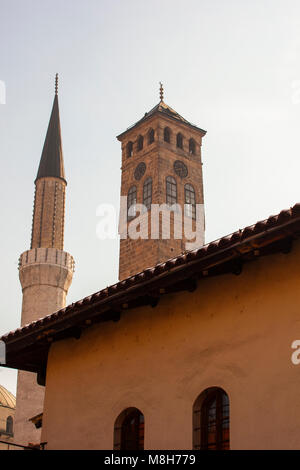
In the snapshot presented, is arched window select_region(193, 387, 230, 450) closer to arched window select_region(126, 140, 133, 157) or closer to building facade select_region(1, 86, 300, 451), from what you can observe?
building facade select_region(1, 86, 300, 451)

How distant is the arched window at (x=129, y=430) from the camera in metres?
9.55

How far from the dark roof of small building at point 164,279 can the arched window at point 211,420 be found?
1.36 meters

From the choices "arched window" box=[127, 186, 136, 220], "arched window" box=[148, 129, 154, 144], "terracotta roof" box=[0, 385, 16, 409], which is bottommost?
"terracotta roof" box=[0, 385, 16, 409]

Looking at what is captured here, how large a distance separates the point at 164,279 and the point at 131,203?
2827 cm

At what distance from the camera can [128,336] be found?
10.0m

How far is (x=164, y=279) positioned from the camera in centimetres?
895

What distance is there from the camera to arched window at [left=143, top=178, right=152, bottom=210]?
3600cm

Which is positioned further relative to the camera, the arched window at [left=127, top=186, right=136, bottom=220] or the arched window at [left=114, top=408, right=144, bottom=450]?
the arched window at [left=127, top=186, right=136, bottom=220]

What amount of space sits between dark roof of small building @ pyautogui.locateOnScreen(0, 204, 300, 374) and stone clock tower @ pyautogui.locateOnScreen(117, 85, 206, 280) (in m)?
22.5

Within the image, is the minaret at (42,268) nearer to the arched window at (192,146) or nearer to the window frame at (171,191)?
the window frame at (171,191)

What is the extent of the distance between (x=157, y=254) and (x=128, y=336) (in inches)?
925

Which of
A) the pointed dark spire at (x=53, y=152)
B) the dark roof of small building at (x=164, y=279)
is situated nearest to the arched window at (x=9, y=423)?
the pointed dark spire at (x=53, y=152)

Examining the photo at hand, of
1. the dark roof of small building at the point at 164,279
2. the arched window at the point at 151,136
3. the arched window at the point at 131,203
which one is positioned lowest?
the dark roof of small building at the point at 164,279

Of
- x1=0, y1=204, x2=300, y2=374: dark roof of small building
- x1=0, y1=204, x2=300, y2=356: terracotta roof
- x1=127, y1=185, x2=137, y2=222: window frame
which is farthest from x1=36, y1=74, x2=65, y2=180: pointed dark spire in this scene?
x1=0, y1=204, x2=300, y2=356: terracotta roof
